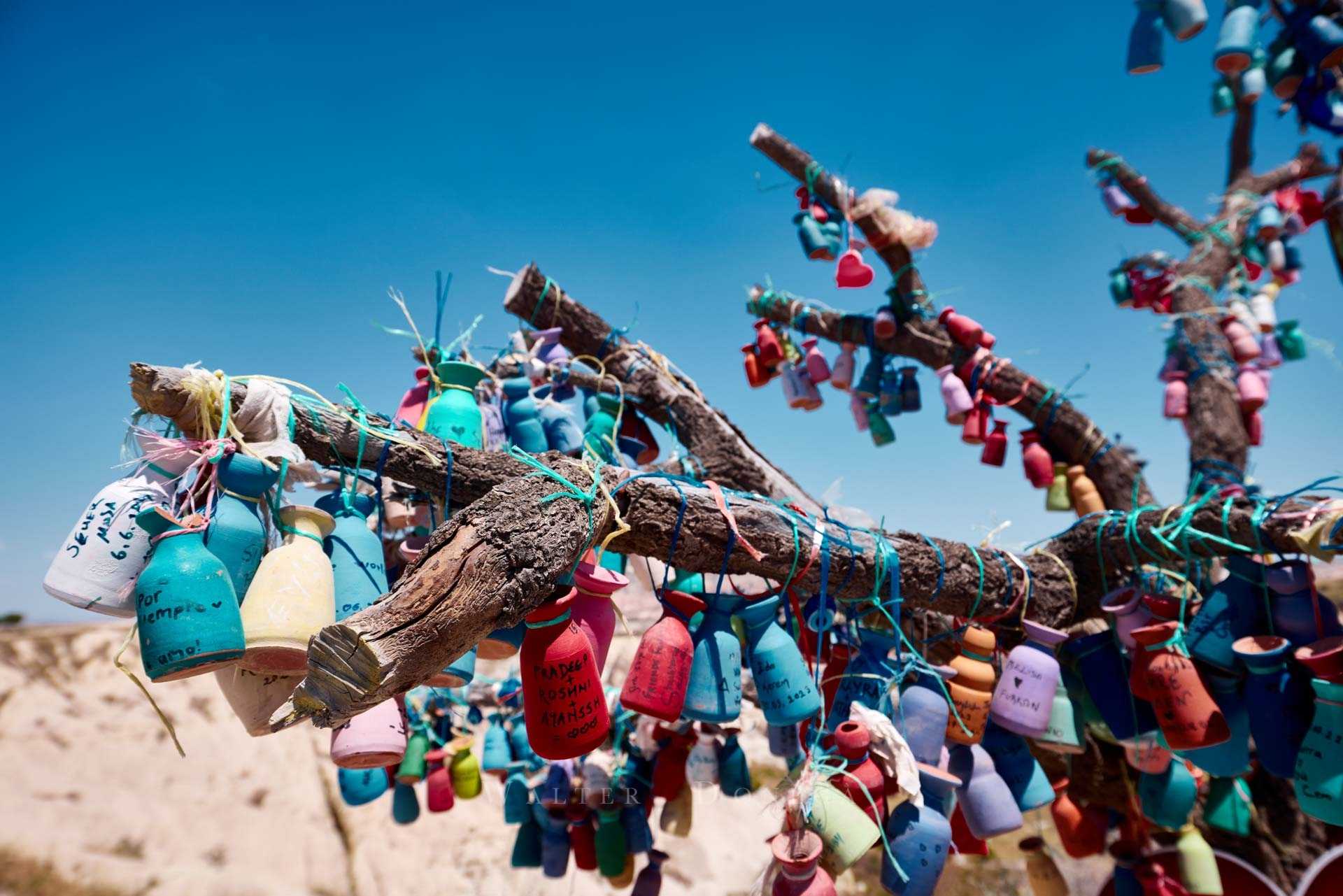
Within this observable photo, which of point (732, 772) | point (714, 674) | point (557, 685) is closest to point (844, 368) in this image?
point (732, 772)

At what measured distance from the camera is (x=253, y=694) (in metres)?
1.34

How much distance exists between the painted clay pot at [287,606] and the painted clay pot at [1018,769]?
71.2 inches

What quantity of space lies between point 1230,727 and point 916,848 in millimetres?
920

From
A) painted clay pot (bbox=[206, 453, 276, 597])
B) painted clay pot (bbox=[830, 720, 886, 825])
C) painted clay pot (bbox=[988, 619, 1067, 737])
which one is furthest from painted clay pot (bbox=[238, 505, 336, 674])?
painted clay pot (bbox=[988, 619, 1067, 737])

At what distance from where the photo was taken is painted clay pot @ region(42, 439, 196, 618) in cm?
118

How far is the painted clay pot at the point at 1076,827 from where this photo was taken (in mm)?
2841

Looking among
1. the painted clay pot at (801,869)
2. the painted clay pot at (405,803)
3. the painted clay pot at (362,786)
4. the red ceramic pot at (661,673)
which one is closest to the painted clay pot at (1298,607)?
the painted clay pot at (801,869)

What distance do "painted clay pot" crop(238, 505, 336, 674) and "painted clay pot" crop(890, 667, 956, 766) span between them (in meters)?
1.43

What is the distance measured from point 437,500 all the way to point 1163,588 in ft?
7.98

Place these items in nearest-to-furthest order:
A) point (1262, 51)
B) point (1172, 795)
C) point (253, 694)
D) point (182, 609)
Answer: point (182, 609) → point (253, 694) → point (1172, 795) → point (1262, 51)

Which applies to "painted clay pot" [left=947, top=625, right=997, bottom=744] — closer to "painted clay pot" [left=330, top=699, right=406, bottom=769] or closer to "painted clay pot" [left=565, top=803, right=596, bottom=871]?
"painted clay pot" [left=330, top=699, right=406, bottom=769]

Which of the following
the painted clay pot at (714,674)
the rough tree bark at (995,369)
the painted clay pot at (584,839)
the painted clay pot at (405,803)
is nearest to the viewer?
the painted clay pot at (714,674)

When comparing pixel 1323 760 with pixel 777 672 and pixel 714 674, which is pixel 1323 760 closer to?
pixel 777 672

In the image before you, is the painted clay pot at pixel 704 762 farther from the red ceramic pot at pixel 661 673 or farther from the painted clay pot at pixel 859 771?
the red ceramic pot at pixel 661 673
